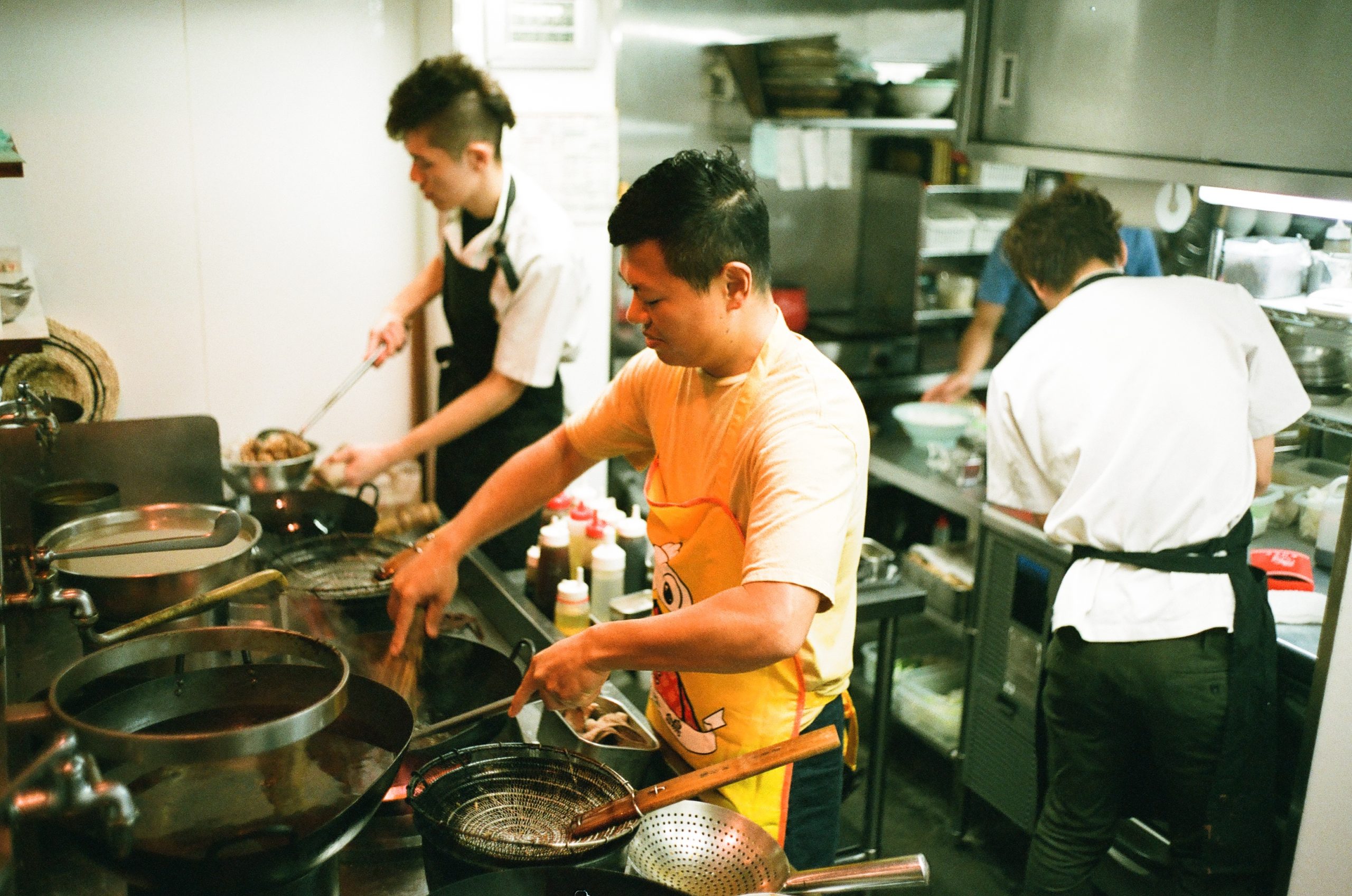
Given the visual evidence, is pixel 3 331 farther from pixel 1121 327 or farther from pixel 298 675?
pixel 1121 327

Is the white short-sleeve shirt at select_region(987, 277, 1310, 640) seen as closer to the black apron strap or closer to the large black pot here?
the black apron strap

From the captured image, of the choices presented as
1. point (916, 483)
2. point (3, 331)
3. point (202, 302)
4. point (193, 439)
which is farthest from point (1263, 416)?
point (202, 302)

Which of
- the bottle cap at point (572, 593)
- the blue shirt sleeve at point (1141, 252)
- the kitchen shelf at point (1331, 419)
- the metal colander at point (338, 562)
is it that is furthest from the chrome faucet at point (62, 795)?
the blue shirt sleeve at point (1141, 252)

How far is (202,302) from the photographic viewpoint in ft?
12.0

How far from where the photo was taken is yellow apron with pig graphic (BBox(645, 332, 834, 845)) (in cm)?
163

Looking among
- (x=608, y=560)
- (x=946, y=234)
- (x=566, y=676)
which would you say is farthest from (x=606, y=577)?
(x=946, y=234)

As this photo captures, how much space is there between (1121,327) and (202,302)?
280 cm

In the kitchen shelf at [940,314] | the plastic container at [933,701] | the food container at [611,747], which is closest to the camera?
the food container at [611,747]

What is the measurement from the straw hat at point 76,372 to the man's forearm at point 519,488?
6.32ft

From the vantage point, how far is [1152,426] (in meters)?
2.42

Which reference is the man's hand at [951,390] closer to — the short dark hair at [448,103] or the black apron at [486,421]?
the black apron at [486,421]

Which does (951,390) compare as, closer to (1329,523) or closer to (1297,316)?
(1297,316)

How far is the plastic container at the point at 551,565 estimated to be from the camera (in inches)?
97.7

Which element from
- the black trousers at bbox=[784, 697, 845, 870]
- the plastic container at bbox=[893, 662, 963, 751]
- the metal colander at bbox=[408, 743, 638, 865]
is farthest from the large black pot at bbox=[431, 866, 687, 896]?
the plastic container at bbox=[893, 662, 963, 751]
